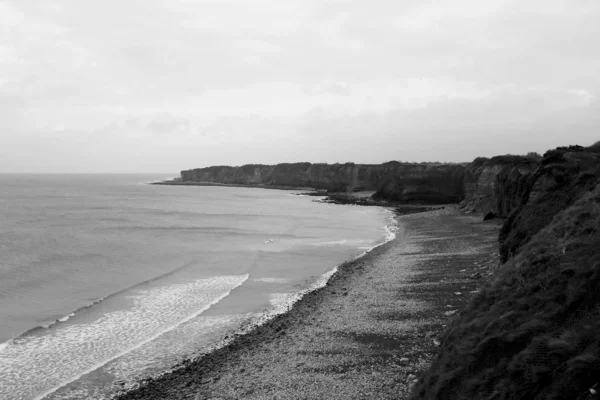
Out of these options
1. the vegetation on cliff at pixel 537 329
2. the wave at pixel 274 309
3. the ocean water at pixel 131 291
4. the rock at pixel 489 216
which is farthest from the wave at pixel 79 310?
the rock at pixel 489 216

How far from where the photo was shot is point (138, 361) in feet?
43.0

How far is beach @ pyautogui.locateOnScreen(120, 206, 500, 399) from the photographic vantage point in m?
10.6

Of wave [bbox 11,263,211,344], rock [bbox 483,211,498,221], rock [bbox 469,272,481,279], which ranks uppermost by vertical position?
rock [bbox 483,211,498,221]

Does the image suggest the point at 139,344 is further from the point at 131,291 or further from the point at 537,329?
the point at 537,329

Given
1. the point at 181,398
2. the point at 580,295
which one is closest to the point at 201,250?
the point at 181,398

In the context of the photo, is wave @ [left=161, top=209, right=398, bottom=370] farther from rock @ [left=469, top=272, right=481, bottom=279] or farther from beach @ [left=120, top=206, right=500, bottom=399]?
rock @ [left=469, top=272, right=481, bottom=279]

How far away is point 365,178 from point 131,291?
98.5 metres

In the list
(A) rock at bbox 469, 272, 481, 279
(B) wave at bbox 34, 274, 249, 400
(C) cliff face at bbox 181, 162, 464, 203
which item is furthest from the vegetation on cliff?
(C) cliff face at bbox 181, 162, 464, 203

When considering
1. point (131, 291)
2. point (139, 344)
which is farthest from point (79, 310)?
point (139, 344)

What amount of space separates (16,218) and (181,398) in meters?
52.3

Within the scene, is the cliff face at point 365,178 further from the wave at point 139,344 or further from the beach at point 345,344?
the wave at point 139,344

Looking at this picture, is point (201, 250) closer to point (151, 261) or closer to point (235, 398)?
point (151, 261)

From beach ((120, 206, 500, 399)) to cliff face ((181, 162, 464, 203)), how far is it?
55674 mm

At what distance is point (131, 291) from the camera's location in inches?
837
